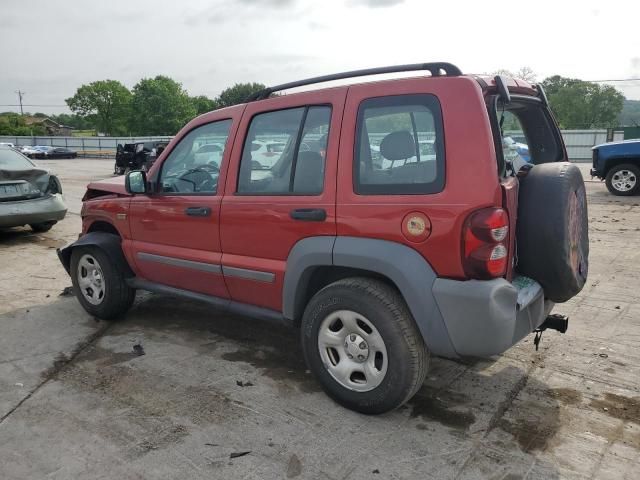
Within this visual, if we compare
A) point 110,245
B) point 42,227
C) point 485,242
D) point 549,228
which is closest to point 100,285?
point 110,245

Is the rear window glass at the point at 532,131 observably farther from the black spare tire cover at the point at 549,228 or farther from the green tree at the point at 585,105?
the green tree at the point at 585,105

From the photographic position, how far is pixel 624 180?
11898mm

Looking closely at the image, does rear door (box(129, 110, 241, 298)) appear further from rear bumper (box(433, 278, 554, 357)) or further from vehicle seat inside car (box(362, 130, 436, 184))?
rear bumper (box(433, 278, 554, 357))

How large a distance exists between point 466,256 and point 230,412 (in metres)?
1.67

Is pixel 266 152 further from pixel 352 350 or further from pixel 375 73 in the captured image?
pixel 352 350

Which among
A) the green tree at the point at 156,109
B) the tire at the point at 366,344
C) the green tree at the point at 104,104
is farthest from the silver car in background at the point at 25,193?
the green tree at the point at 104,104

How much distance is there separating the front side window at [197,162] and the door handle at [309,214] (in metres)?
0.81

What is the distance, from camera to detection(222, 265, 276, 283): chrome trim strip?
3471mm

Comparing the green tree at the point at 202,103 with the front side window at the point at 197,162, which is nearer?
the front side window at the point at 197,162

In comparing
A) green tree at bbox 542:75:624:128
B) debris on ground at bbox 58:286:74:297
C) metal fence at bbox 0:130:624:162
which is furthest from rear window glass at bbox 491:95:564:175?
green tree at bbox 542:75:624:128

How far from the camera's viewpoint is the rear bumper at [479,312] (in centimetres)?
265

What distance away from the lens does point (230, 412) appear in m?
3.17

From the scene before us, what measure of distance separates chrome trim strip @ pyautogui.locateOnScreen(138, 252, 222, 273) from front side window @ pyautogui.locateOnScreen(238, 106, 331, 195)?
0.62 m

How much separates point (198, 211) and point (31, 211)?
526cm
